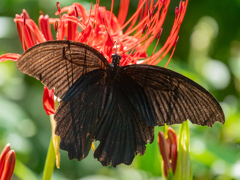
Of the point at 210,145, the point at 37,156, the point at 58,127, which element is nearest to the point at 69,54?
the point at 58,127

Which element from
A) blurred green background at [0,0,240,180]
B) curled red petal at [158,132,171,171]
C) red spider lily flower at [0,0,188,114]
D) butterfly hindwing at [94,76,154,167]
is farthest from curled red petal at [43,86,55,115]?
blurred green background at [0,0,240,180]

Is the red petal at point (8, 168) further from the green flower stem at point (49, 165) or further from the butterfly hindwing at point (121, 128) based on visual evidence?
the butterfly hindwing at point (121, 128)

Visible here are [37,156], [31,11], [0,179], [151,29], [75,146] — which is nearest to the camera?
[0,179]

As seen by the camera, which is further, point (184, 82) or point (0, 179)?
point (184, 82)

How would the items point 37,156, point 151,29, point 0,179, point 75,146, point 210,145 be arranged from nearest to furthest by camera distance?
point 0,179 → point 75,146 → point 151,29 → point 210,145 → point 37,156

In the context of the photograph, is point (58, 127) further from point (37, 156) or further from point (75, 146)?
point (37, 156)

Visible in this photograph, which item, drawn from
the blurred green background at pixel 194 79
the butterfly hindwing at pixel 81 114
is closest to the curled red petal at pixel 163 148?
the butterfly hindwing at pixel 81 114

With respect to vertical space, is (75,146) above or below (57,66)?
below
